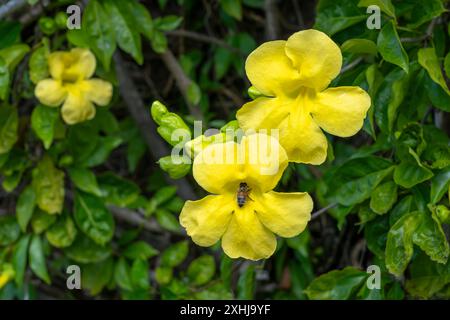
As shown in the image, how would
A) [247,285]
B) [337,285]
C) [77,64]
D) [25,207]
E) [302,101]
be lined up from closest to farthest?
[302,101] → [337,285] → [247,285] → [77,64] → [25,207]

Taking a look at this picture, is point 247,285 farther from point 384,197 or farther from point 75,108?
point 75,108

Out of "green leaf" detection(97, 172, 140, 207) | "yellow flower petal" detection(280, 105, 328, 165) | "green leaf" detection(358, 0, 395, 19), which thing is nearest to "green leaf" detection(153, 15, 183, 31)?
"green leaf" detection(97, 172, 140, 207)

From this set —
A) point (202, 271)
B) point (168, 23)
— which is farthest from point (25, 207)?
point (168, 23)

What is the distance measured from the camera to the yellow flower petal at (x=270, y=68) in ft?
4.02

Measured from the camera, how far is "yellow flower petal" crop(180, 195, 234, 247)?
1210 millimetres

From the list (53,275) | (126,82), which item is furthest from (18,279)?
(126,82)

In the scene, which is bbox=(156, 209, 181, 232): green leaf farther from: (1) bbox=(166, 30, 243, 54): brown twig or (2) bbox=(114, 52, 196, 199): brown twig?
(1) bbox=(166, 30, 243, 54): brown twig

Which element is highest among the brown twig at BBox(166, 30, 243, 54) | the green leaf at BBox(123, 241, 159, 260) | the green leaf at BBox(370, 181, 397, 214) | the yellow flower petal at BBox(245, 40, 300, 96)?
the brown twig at BBox(166, 30, 243, 54)

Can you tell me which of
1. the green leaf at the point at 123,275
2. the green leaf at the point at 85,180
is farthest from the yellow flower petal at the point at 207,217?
the green leaf at the point at 123,275

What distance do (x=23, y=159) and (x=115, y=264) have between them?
44 cm

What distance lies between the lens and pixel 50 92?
→ 1.81 meters

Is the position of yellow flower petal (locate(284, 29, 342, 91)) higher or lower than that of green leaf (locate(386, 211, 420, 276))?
higher

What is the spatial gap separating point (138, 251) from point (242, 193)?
103 cm

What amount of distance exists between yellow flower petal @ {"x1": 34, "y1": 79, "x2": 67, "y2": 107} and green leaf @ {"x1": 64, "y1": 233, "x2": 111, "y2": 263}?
18.9 inches
